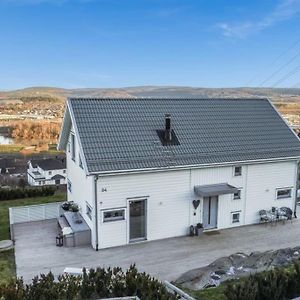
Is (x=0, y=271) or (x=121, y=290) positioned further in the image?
(x=0, y=271)

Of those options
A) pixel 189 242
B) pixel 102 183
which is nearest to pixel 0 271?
pixel 102 183

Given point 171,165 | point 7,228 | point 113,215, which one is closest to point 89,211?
point 113,215

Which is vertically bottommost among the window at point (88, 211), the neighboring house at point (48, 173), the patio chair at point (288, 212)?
the neighboring house at point (48, 173)

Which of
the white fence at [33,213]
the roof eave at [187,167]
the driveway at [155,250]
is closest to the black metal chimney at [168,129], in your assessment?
the roof eave at [187,167]

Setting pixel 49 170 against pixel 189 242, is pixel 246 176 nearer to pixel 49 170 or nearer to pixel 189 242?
pixel 189 242

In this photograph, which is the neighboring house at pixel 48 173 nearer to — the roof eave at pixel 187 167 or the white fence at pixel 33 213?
the white fence at pixel 33 213

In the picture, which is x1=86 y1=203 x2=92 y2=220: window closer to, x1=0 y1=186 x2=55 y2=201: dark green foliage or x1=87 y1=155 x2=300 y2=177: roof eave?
x1=87 y1=155 x2=300 y2=177: roof eave

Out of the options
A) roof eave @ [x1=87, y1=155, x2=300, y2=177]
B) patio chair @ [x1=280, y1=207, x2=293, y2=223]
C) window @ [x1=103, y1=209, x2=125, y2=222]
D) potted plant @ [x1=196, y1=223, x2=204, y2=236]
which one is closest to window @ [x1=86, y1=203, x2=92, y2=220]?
window @ [x1=103, y1=209, x2=125, y2=222]
